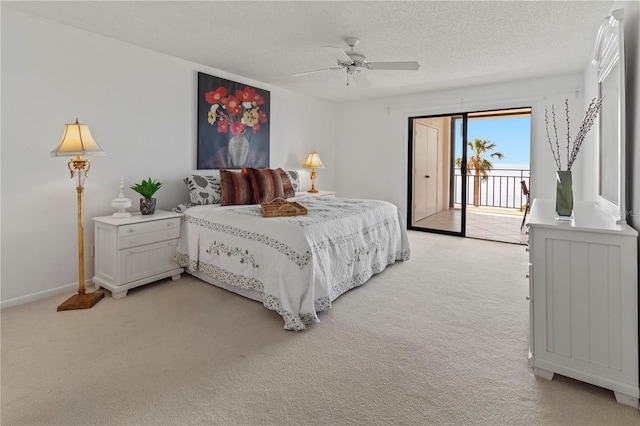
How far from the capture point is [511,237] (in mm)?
5551

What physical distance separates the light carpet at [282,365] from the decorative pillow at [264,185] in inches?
51.8

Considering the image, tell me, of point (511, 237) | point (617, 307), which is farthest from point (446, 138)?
point (617, 307)

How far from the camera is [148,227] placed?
3176 millimetres

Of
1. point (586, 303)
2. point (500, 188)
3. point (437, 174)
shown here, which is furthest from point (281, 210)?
point (500, 188)

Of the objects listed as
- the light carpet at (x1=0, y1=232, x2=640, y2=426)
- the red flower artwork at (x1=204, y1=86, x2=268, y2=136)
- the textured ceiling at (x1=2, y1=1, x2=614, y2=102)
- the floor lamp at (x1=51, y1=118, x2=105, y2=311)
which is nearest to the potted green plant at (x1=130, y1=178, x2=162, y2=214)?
the floor lamp at (x1=51, y1=118, x2=105, y2=311)

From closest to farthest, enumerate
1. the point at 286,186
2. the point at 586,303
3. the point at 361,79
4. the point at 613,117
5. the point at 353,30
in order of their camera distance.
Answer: the point at 586,303, the point at 613,117, the point at 353,30, the point at 361,79, the point at 286,186

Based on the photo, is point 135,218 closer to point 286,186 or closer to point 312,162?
point 286,186

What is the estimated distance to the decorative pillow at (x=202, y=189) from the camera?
3.77 meters

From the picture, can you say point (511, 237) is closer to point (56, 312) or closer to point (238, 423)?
point (238, 423)

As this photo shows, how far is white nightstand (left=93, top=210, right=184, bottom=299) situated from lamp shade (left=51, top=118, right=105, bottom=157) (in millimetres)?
621

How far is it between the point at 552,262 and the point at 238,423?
68.5 inches

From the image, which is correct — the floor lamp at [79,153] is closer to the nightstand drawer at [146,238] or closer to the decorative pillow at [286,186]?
the nightstand drawer at [146,238]

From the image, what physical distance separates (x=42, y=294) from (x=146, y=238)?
964 millimetres

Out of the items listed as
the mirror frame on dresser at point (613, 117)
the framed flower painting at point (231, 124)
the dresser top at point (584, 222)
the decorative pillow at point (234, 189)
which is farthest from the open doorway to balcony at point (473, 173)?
the dresser top at point (584, 222)
